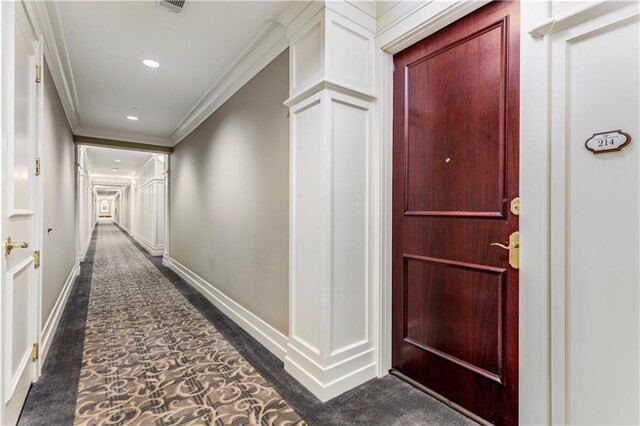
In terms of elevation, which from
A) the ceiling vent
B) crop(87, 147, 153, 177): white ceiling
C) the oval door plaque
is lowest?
the oval door plaque

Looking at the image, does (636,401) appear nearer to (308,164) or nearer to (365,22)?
(308,164)

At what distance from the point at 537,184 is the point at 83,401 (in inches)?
108

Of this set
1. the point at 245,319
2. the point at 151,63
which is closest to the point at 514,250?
the point at 245,319

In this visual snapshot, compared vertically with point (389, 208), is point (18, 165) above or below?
above

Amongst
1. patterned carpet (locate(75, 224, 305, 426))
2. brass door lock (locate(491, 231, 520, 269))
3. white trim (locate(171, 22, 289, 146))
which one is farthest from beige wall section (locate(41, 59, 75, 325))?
brass door lock (locate(491, 231, 520, 269))

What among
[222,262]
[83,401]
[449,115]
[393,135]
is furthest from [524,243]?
[222,262]

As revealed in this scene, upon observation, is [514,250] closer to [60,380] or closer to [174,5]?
[174,5]

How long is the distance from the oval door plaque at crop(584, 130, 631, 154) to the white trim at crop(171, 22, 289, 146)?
80.7 inches

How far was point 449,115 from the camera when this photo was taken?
176 cm

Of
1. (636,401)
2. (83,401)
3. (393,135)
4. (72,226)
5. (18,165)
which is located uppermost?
(393,135)

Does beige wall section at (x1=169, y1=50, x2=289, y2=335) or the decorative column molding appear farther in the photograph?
beige wall section at (x1=169, y1=50, x2=289, y2=335)

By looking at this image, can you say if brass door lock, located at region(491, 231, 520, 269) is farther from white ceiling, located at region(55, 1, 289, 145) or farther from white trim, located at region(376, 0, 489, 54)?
white ceiling, located at region(55, 1, 289, 145)

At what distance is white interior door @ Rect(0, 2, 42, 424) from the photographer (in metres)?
1.48

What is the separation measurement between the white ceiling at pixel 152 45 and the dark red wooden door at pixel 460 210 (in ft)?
3.94
